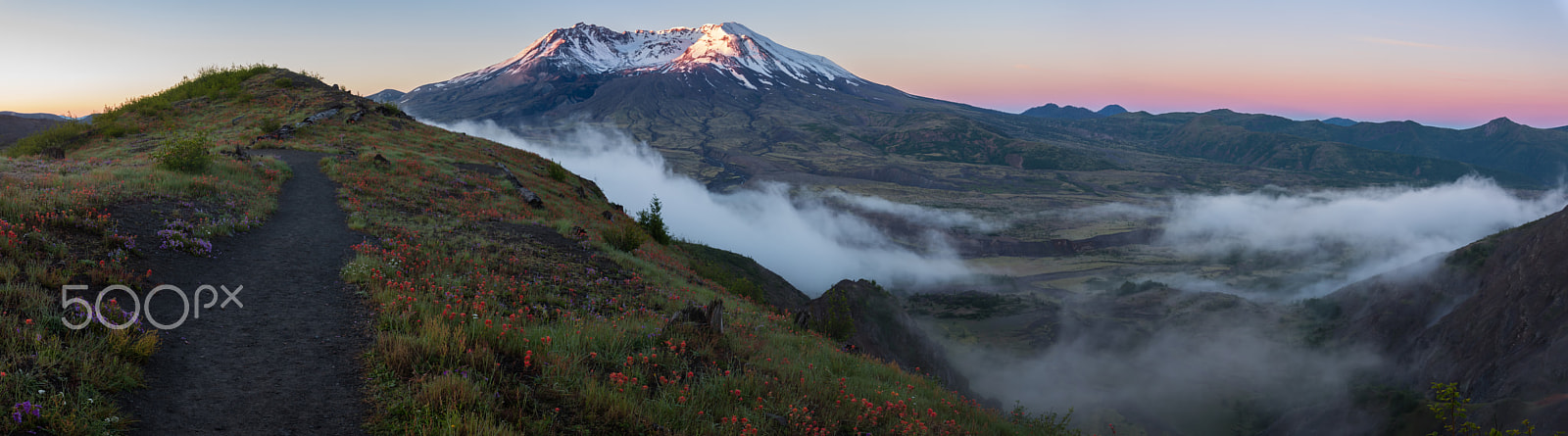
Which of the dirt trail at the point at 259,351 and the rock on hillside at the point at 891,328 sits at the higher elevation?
the dirt trail at the point at 259,351

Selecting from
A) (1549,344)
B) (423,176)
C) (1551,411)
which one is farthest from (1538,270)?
(423,176)

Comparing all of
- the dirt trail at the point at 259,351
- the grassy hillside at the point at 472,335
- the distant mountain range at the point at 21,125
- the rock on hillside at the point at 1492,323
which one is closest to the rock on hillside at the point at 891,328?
the grassy hillside at the point at 472,335

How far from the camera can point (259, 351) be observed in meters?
6.27

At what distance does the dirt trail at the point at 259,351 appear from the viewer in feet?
15.9

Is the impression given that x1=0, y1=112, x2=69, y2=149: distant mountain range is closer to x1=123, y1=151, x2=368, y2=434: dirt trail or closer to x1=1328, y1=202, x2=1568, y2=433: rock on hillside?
x1=123, y1=151, x2=368, y2=434: dirt trail

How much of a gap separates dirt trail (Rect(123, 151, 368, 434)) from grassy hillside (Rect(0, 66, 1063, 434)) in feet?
0.83

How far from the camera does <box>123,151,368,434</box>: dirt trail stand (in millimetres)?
4852

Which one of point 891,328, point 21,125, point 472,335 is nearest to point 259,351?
point 472,335

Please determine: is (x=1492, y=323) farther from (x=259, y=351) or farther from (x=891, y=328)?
(x=259, y=351)

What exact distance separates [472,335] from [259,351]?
226 centimetres

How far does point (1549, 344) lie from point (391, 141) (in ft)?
201

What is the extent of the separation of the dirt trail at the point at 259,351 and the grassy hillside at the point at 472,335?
25 cm

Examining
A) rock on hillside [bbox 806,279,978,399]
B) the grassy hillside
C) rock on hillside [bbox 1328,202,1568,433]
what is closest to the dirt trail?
the grassy hillside

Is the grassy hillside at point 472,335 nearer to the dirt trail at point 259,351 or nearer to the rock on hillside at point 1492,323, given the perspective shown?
the dirt trail at point 259,351
